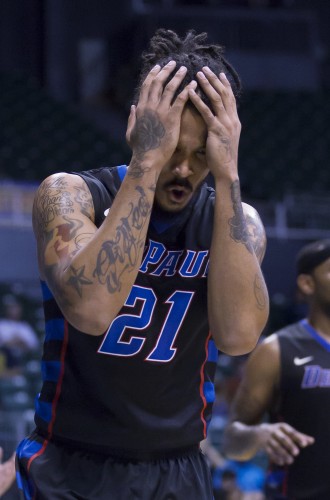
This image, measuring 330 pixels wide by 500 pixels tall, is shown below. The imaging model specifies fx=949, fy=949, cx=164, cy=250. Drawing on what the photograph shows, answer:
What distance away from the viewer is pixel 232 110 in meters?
2.44

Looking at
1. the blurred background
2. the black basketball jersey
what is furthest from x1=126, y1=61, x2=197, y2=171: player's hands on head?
the blurred background

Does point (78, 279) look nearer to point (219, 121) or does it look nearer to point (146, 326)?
point (146, 326)

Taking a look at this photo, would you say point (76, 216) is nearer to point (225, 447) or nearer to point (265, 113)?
point (225, 447)

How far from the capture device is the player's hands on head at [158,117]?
2346mm

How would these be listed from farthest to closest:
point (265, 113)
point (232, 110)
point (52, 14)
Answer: point (52, 14), point (265, 113), point (232, 110)

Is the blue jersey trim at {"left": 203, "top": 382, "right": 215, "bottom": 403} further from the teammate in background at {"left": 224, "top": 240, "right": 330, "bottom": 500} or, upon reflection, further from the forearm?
the teammate in background at {"left": 224, "top": 240, "right": 330, "bottom": 500}

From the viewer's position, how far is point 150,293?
2.53 metres

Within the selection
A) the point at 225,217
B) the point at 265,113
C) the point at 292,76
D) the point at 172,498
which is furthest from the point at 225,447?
the point at 292,76

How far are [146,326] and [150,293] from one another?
90 mm

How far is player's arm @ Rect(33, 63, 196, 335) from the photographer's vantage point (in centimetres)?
229

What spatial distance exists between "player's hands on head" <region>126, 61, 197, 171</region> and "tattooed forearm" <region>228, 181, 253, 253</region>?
0.22 metres

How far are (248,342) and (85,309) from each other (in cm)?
45

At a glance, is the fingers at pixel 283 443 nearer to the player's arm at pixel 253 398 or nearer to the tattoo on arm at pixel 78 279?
the player's arm at pixel 253 398

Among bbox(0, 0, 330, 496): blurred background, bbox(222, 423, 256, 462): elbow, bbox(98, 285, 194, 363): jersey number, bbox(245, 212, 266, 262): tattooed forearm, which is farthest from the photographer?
bbox(0, 0, 330, 496): blurred background
